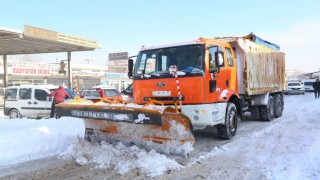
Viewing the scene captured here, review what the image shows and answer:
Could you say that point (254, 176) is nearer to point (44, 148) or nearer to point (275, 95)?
point (44, 148)

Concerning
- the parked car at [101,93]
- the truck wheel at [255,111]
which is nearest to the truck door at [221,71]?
the truck wheel at [255,111]

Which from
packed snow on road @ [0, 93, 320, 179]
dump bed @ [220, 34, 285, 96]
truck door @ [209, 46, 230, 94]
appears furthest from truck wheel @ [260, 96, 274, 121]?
truck door @ [209, 46, 230, 94]

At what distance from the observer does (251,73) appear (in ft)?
34.2

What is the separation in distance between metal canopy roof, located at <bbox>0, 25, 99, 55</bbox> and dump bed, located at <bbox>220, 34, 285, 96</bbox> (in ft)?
48.0

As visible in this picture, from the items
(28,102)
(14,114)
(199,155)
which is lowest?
(199,155)

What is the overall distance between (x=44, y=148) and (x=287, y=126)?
756 cm

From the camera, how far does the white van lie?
1552 centimetres

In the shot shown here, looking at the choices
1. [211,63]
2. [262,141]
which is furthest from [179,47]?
[262,141]

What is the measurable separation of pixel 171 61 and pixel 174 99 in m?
1.09

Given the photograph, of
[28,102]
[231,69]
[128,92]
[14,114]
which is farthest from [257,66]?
[14,114]

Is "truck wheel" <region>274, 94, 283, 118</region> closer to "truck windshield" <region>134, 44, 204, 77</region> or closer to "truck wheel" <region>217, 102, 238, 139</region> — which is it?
"truck wheel" <region>217, 102, 238, 139</region>

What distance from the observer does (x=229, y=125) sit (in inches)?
341

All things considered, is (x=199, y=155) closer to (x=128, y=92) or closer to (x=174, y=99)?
(x=174, y=99)

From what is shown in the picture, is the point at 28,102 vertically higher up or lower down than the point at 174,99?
lower down
